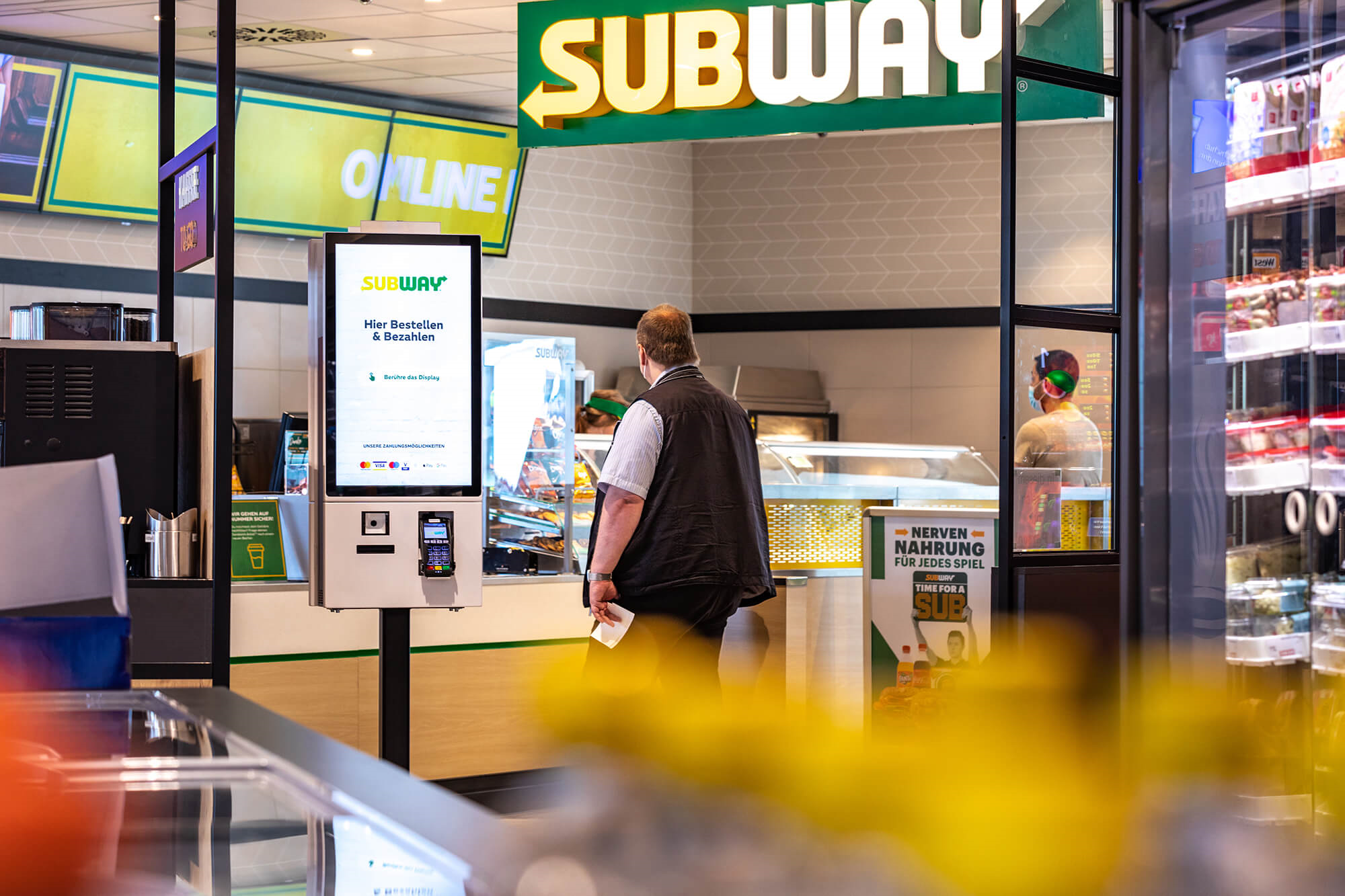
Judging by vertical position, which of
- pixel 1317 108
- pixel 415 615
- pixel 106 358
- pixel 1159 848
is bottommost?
pixel 415 615

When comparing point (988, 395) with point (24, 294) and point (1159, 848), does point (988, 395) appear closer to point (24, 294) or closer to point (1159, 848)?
point (24, 294)

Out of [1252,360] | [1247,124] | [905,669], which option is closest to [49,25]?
[905,669]

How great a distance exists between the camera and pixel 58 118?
23.7ft

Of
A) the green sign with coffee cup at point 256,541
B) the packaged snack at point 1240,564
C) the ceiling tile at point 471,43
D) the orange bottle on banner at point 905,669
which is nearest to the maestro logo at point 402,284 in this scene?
the green sign with coffee cup at point 256,541

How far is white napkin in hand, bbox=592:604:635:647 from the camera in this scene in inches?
142

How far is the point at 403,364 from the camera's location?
4066 millimetres

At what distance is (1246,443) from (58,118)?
6.64m

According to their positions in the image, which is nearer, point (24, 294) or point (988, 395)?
point (24, 294)

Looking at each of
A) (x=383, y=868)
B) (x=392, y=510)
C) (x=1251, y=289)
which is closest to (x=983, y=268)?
(x=392, y=510)

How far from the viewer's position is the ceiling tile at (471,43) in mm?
7355

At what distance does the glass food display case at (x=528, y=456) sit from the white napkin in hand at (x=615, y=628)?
1.47m

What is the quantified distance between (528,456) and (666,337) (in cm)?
173

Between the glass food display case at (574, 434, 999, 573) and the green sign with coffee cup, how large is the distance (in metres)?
1.18

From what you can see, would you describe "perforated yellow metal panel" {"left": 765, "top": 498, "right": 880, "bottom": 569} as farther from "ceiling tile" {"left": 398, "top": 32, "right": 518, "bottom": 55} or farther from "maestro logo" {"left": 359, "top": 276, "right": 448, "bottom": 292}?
"ceiling tile" {"left": 398, "top": 32, "right": 518, "bottom": 55}
